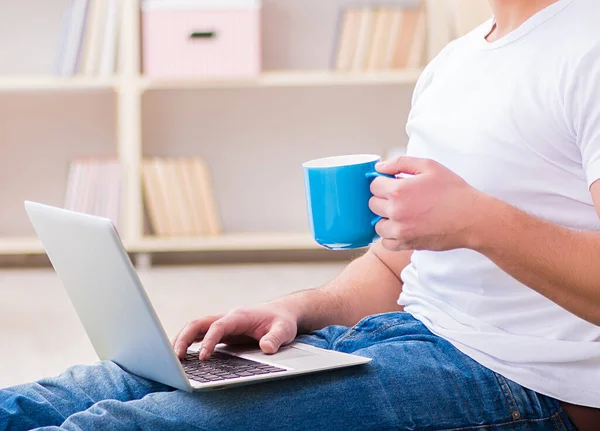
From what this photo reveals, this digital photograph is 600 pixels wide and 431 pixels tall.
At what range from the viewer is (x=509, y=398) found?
0.99 m

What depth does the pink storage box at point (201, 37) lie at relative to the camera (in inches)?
132

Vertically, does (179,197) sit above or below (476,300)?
below

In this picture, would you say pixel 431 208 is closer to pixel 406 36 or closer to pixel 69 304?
pixel 69 304

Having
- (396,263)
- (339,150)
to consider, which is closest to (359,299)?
(396,263)

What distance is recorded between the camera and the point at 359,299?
1.29 metres

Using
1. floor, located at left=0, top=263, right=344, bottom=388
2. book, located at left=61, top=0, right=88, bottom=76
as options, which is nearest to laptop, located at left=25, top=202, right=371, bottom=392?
floor, located at left=0, top=263, right=344, bottom=388

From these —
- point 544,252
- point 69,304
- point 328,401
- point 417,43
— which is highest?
point 417,43

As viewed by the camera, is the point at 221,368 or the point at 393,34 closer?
the point at 221,368

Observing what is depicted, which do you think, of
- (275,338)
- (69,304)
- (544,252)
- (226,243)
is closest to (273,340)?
(275,338)

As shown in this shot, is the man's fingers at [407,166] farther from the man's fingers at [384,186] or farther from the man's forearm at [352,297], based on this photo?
the man's forearm at [352,297]

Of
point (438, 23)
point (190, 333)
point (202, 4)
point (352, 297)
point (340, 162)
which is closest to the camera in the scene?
point (340, 162)

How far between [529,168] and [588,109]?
0.10 meters

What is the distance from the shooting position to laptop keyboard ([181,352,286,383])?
0.96m

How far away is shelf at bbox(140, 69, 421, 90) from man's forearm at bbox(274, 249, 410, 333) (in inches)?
84.5
